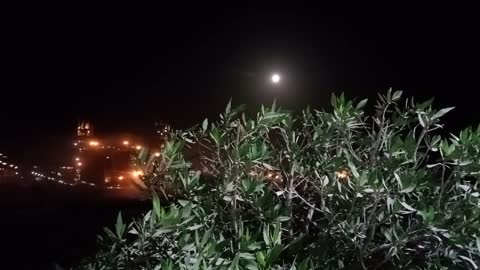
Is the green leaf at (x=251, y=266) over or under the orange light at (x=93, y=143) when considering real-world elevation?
under

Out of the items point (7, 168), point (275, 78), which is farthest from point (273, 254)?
point (7, 168)

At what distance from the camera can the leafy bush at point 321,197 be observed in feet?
9.40

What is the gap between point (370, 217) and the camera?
3.02 metres

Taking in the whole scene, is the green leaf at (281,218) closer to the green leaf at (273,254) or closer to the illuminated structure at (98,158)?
the green leaf at (273,254)

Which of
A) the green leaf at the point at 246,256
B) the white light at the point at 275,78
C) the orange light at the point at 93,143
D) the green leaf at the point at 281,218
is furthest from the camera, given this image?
the orange light at the point at 93,143

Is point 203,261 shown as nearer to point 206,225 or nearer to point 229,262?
point 229,262

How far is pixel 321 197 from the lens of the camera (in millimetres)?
3215

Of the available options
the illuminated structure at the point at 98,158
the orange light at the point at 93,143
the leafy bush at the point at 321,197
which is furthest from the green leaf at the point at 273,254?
the orange light at the point at 93,143

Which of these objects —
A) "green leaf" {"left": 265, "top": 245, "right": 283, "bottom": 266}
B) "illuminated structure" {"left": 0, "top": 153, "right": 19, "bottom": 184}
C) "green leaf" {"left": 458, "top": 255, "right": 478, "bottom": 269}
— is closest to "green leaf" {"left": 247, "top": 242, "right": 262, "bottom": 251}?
"green leaf" {"left": 265, "top": 245, "right": 283, "bottom": 266}

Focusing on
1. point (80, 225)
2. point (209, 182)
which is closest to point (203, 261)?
point (209, 182)

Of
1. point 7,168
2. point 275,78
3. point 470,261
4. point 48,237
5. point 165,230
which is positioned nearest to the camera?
point 165,230

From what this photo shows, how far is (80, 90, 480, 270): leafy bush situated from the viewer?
287 centimetres

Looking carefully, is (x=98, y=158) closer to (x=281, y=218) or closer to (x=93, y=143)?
(x=93, y=143)

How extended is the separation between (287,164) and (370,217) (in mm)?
781
